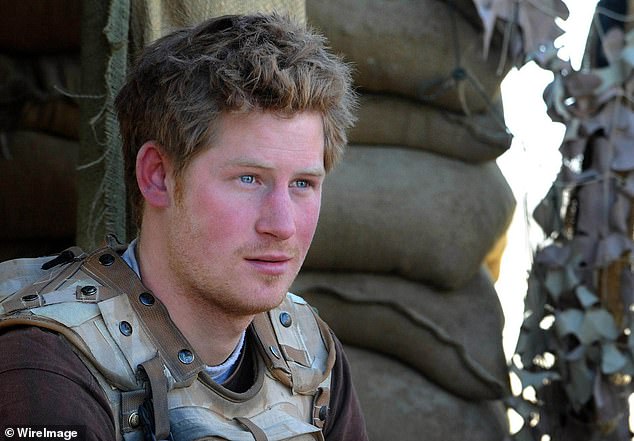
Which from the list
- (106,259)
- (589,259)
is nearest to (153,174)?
(106,259)

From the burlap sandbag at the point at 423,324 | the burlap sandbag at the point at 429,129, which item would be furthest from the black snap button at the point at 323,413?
the burlap sandbag at the point at 429,129

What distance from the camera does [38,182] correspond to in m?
2.65

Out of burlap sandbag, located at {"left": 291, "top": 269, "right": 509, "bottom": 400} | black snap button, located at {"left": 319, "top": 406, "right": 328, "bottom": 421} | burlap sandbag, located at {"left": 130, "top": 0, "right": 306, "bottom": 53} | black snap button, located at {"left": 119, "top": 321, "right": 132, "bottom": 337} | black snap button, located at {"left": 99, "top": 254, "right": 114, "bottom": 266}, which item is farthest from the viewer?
burlap sandbag, located at {"left": 291, "top": 269, "right": 509, "bottom": 400}

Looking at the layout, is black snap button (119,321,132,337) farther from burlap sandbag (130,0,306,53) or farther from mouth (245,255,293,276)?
burlap sandbag (130,0,306,53)

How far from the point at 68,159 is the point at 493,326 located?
1.00 metres

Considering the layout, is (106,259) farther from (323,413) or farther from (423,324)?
(423,324)

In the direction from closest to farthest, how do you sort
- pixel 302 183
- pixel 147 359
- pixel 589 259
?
pixel 147 359 → pixel 302 183 → pixel 589 259

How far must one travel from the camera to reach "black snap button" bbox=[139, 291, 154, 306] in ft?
5.22

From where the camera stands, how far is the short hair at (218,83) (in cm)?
157

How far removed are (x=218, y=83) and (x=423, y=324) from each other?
1.22 metres

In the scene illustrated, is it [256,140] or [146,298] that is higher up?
[256,140]

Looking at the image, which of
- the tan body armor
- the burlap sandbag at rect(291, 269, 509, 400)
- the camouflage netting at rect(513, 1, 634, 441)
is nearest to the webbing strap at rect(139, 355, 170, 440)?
the tan body armor

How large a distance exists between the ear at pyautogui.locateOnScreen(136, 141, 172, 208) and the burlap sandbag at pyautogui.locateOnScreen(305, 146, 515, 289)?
37.0 inches

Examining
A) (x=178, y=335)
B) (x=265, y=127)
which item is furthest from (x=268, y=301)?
(x=265, y=127)
